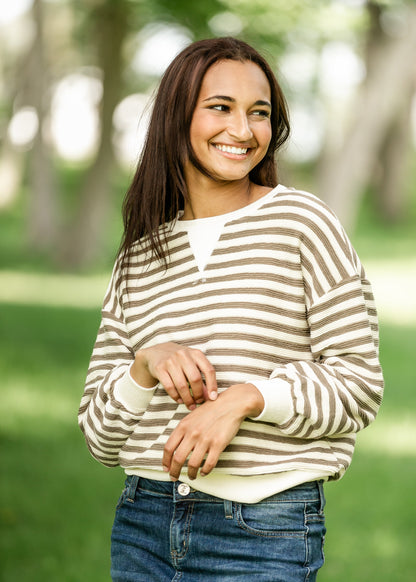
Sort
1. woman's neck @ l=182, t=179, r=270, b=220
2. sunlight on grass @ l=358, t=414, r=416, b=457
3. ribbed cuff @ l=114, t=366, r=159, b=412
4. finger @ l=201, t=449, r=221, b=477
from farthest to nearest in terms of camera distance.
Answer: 1. sunlight on grass @ l=358, t=414, r=416, b=457
2. woman's neck @ l=182, t=179, r=270, b=220
3. ribbed cuff @ l=114, t=366, r=159, b=412
4. finger @ l=201, t=449, r=221, b=477

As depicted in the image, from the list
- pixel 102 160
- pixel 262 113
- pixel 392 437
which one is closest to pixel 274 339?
pixel 262 113

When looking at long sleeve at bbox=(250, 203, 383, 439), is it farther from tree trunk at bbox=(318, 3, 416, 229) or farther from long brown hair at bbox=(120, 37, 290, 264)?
tree trunk at bbox=(318, 3, 416, 229)

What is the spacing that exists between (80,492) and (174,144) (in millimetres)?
4335

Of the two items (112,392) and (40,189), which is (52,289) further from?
(112,392)

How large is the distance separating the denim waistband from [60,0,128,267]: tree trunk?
1446cm

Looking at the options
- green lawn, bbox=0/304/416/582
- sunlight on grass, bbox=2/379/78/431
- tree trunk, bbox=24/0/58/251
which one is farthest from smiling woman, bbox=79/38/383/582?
tree trunk, bbox=24/0/58/251

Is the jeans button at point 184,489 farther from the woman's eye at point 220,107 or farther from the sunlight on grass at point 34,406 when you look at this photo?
the sunlight on grass at point 34,406

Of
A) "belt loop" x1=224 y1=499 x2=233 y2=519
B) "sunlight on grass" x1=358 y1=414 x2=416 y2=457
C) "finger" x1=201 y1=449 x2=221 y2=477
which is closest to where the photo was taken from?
"finger" x1=201 y1=449 x2=221 y2=477

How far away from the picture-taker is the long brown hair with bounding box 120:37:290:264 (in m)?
2.29

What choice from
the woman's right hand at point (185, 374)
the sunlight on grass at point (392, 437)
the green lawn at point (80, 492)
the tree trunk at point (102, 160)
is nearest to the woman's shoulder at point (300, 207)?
the woman's right hand at point (185, 374)

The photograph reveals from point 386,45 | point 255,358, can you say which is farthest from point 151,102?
point 386,45

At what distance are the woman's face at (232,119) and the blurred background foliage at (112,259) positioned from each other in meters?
0.35

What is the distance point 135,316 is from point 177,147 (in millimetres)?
412

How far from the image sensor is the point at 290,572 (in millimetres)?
2055
